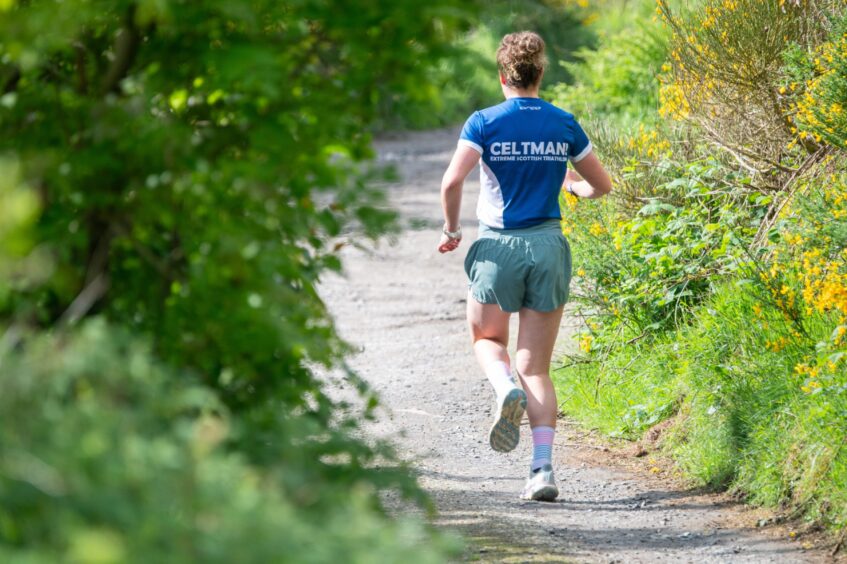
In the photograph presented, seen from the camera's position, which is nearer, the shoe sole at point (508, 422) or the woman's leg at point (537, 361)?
the shoe sole at point (508, 422)

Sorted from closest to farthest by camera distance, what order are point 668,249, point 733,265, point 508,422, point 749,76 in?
1. point 508,422
2. point 733,265
3. point 668,249
4. point 749,76

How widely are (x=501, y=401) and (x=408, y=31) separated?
2.91 meters

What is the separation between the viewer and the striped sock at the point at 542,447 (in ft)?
18.1

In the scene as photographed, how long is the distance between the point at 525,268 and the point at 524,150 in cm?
58

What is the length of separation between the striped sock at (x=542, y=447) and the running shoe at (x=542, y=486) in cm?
2

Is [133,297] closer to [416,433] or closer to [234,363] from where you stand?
[234,363]

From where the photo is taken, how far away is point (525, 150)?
216 inches

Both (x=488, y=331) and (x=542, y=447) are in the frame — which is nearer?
(x=542, y=447)

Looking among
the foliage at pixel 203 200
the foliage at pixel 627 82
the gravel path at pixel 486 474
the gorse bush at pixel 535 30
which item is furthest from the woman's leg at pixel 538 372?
the gorse bush at pixel 535 30

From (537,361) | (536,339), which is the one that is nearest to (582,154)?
(536,339)

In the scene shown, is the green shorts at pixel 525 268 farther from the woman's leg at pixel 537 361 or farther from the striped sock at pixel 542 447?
the striped sock at pixel 542 447

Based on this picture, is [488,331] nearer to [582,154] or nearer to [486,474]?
[486,474]

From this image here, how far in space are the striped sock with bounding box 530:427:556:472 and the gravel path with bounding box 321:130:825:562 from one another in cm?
20

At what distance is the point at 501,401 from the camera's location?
542cm
